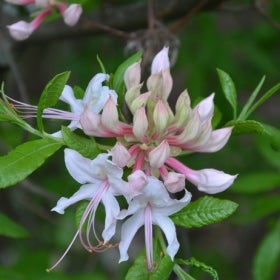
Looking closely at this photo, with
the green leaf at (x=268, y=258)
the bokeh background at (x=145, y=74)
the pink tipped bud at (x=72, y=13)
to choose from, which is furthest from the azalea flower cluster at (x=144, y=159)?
the green leaf at (x=268, y=258)

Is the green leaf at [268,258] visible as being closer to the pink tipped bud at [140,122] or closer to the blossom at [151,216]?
the blossom at [151,216]

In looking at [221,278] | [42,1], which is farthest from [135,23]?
[221,278]

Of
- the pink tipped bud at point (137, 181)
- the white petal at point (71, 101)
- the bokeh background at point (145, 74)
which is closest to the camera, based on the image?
the pink tipped bud at point (137, 181)

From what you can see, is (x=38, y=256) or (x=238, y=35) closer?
(x=38, y=256)

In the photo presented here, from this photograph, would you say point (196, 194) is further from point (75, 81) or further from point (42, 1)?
point (42, 1)

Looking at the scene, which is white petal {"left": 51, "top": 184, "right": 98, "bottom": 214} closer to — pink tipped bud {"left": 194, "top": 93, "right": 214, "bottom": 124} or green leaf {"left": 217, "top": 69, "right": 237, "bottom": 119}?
pink tipped bud {"left": 194, "top": 93, "right": 214, "bottom": 124}

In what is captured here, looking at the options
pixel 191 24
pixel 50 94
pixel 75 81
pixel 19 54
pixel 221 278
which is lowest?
pixel 221 278
